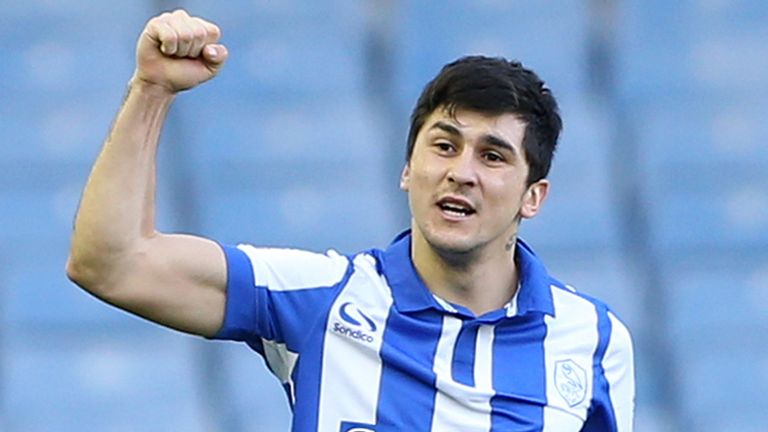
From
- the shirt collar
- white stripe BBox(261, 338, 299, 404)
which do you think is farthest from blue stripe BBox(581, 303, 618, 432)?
white stripe BBox(261, 338, 299, 404)

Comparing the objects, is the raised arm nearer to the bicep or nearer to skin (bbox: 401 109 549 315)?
the bicep

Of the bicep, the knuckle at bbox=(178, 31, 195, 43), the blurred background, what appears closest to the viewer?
the knuckle at bbox=(178, 31, 195, 43)

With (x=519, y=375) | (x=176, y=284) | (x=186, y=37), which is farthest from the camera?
(x=519, y=375)

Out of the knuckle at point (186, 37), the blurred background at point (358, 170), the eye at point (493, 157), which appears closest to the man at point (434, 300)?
the eye at point (493, 157)

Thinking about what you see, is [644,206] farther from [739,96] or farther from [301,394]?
[301,394]

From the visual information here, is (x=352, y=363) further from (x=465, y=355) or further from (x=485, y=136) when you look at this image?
(x=485, y=136)

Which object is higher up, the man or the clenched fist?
the clenched fist

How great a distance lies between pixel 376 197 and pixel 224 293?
370 centimetres

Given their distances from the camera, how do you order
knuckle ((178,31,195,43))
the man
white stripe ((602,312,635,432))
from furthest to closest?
1. white stripe ((602,312,635,432))
2. the man
3. knuckle ((178,31,195,43))

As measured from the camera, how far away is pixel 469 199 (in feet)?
9.52

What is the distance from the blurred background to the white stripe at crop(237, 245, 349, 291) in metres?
2.68

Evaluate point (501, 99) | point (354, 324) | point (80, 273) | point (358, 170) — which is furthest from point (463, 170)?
point (358, 170)

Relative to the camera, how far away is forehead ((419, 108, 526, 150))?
294 cm

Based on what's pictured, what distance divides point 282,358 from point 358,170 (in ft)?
12.2
